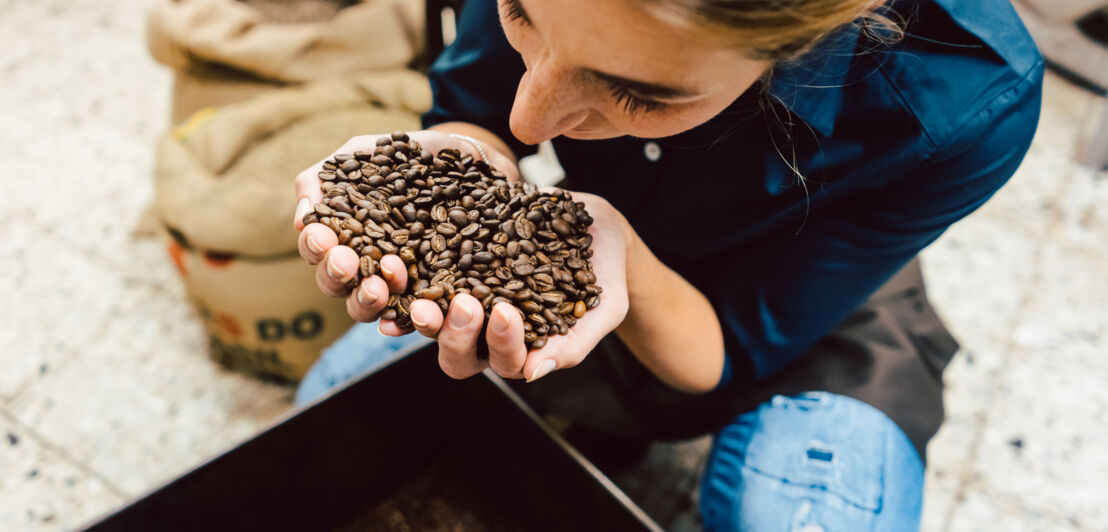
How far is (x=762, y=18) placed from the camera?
52 cm

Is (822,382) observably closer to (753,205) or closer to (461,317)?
(753,205)

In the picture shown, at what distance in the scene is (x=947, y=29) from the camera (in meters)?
0.79

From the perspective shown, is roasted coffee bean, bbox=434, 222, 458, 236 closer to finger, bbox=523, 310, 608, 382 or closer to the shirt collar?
finger, bbox=523, 310, 608, 382

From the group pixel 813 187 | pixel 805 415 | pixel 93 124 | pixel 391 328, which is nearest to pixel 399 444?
pixel 391 328

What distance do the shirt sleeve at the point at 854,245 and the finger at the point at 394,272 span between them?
0.48 metres

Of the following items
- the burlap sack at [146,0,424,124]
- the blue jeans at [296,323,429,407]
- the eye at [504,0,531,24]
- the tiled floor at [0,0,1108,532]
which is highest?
the eye at [504,0,531,24]

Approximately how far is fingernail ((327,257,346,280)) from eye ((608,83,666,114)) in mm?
298

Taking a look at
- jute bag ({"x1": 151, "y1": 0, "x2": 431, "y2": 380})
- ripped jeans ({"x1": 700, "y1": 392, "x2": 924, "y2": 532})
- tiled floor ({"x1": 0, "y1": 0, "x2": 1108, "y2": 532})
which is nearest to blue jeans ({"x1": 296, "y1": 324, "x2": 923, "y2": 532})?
ripped jeans ({"x1": 700, "y1": 392, "x2": 924, "y2": 532})

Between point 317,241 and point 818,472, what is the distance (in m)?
0.71

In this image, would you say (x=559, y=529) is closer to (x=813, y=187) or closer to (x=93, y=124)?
(x=813, y=187)

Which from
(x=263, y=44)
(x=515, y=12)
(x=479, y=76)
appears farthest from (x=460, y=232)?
(x=263, y=44)

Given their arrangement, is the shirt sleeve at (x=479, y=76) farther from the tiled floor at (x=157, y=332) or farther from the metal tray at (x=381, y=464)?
the tiled floor at (x=157, y=332)

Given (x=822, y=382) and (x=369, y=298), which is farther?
Answer: (x=822, y=382)

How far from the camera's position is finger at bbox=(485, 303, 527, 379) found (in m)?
0.64
